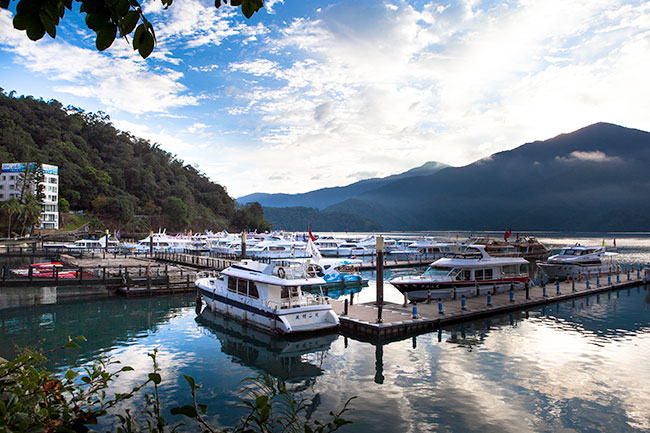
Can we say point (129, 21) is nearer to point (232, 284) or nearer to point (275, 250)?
point (232, 284)

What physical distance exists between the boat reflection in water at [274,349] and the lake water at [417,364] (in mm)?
71

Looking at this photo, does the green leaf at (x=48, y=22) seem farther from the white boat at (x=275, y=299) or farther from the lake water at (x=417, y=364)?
the white boat at (x=275, y=299)

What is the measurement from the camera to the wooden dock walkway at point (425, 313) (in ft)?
67.6

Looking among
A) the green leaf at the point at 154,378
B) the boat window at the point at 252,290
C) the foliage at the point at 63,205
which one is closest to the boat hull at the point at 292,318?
the boat window at the point at 252,290

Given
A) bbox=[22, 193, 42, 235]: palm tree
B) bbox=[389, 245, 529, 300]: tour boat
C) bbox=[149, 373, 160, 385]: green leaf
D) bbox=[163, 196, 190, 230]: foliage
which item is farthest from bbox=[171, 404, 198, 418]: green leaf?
bbox=[163, 196, 190, 230]: foliage

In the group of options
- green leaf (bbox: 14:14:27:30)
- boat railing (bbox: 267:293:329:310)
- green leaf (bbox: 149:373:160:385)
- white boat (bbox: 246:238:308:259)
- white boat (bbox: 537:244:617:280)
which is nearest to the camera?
green leaf (bbox: 14:14:27:30)

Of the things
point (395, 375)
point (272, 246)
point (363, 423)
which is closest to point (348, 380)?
point (395, 375)

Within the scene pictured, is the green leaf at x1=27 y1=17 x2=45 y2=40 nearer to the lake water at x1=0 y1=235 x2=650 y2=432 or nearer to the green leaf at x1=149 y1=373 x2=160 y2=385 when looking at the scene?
the green leaf at x1=149 y1=373 x2=160 y2=385

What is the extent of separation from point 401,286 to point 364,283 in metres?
13.3

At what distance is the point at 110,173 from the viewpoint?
354ft

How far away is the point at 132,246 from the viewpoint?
6212 centimetres

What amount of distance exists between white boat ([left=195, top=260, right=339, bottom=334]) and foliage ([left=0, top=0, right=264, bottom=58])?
58.9 feet

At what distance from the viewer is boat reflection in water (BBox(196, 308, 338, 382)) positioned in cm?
1673

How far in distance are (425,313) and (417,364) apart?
6657 mm
